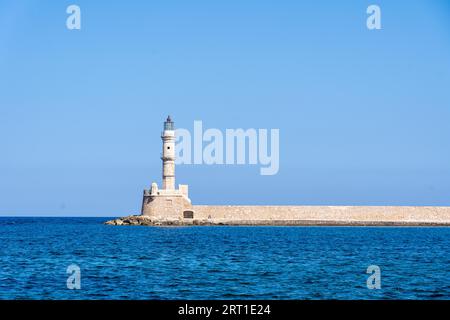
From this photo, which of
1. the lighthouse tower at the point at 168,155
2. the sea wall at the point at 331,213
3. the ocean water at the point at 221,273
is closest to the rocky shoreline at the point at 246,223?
the sea wall at the point at 331,213

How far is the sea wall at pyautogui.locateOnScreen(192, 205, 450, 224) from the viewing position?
72.8 metres

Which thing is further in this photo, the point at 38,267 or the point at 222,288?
the point at 38,267

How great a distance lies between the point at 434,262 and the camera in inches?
1174

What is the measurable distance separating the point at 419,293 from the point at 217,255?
526 inches

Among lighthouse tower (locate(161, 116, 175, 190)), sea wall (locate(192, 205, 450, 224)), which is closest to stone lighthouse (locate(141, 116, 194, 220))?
lighthouse tower (locate(161, 116, 175, 190))

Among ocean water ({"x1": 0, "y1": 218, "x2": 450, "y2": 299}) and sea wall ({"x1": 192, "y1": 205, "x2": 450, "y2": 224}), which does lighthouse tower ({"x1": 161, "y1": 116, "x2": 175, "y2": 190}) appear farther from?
ocean water ({"x1": 0, "y1": 218, "x2": 450, "y2": 299})

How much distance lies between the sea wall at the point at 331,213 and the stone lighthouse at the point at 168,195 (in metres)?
3.57

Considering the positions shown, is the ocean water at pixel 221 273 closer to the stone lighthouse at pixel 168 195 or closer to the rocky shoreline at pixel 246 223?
the stone lighthouse at pixel 168 195

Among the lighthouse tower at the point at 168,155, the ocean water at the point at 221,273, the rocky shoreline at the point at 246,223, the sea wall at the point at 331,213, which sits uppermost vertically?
the lighthouse tower at the point at 168,155

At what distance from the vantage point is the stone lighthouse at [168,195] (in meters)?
64.2

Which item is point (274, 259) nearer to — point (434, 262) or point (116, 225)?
point (434, 262)

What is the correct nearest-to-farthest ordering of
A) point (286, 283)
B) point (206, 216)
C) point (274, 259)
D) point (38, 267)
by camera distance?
point (286, 283) < point (38, 267) < point (274, 259) < point (206, 216)

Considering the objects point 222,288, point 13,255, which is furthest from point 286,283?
point 13,255
